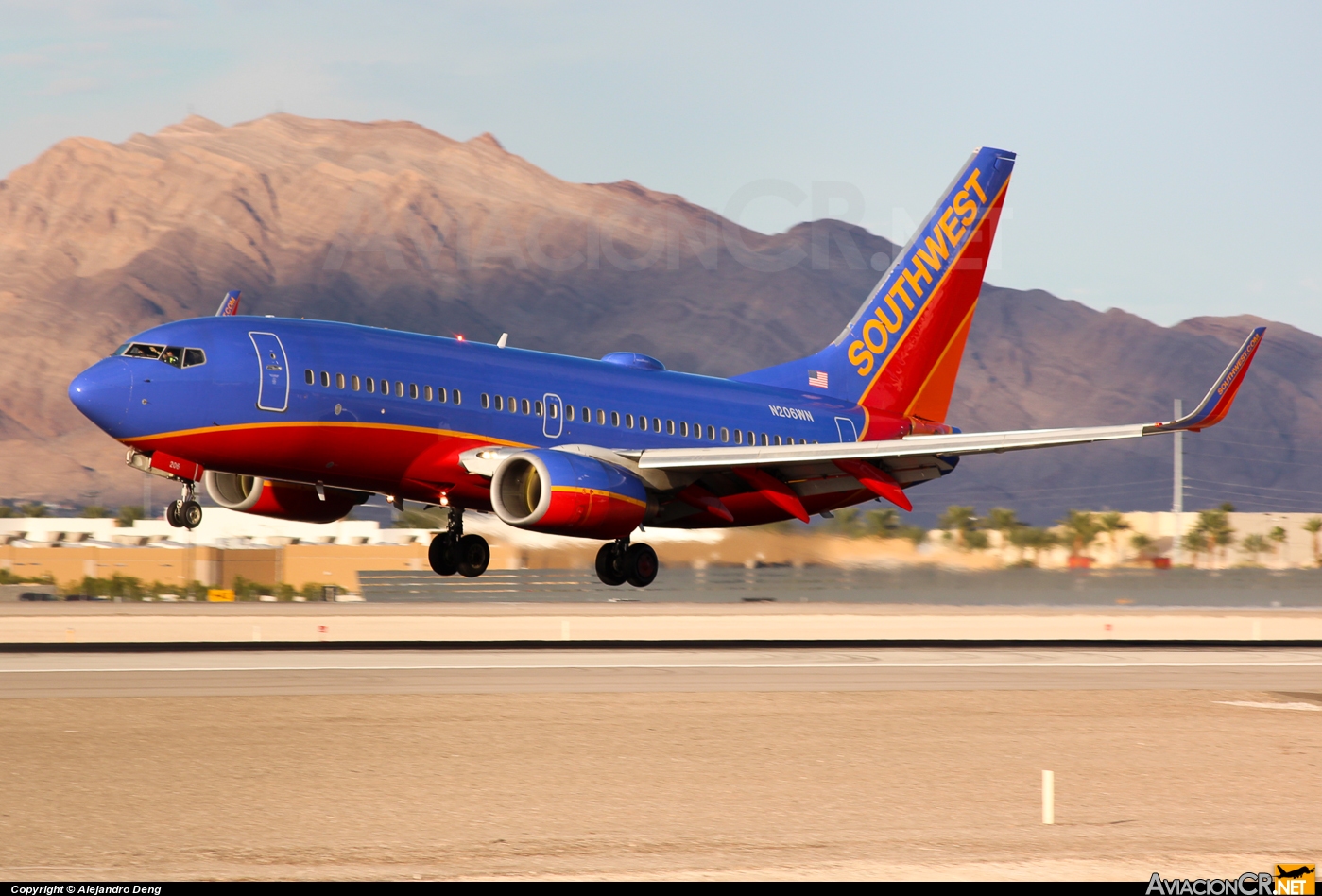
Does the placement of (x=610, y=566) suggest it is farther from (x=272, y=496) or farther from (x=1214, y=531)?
(x=1214, y=531)

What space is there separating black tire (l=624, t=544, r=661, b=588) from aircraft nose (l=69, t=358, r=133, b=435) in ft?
45.5

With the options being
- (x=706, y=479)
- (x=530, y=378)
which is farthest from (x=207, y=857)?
(x=706, y=479)

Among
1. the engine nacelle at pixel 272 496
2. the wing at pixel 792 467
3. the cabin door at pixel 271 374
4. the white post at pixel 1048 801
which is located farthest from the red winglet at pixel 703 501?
the white post at pixel 1048 801

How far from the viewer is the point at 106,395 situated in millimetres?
33031

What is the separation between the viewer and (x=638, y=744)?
23.7 metres

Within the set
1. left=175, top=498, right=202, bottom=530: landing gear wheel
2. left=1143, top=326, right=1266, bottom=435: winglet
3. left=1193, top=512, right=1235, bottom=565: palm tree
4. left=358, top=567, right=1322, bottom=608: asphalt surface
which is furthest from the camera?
left=1193, top=512, right=1235, bottom=565: palm tree

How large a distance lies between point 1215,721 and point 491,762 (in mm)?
13441

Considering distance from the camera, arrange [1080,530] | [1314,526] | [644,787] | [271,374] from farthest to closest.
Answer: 1. [1314,526]
2. [1080,530]
3. [271,374]
4. [644,787]

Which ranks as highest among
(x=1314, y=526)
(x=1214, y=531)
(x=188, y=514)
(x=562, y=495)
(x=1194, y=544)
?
(x=1314, y=526)

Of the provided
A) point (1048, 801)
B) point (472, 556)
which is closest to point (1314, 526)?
point (472, 556)

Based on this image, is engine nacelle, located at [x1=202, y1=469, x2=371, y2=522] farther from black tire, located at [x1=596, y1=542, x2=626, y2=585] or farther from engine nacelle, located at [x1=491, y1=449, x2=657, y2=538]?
black tire, located at [x1=596, y1=542, x2=626, y2=585]

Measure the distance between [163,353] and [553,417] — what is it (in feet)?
32.5

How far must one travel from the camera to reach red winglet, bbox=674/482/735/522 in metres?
41.8

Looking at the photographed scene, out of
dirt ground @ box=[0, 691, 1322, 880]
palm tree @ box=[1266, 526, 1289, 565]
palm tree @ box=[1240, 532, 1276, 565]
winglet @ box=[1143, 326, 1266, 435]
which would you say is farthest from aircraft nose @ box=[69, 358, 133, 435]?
palm tree @ box=[1266, 526, 1289, 565]
